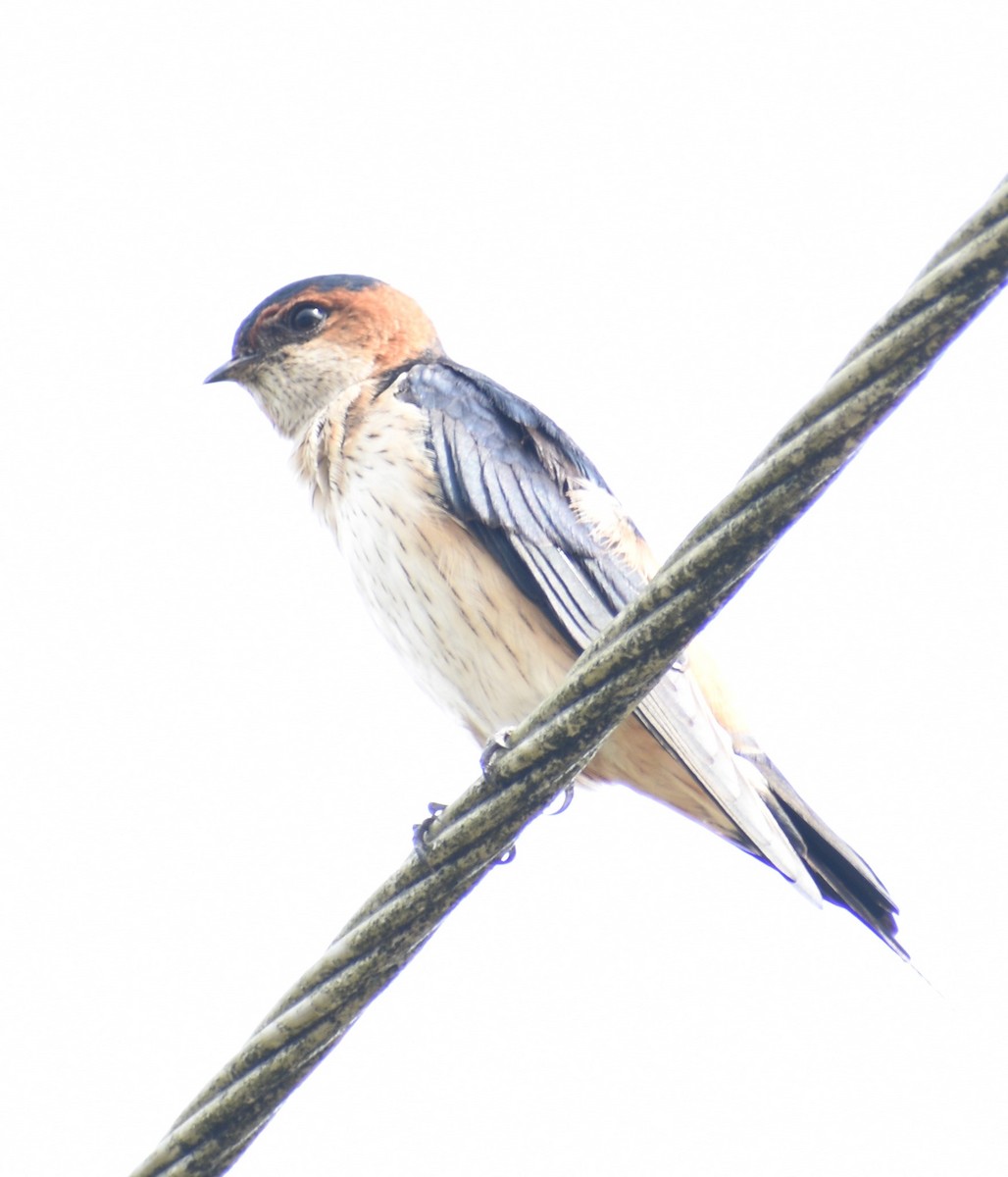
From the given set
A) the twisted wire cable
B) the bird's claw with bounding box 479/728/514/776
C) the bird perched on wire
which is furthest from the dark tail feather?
the twisted wire cable

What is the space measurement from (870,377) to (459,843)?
45.9 inches

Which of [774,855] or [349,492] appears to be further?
[349,492]

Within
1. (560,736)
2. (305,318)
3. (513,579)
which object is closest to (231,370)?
(305,318)

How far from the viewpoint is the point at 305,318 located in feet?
23.0

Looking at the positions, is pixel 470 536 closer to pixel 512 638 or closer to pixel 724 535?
pixel 512 638

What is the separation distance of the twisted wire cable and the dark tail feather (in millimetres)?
1946

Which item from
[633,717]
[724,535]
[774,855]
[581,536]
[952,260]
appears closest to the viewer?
[952,260]

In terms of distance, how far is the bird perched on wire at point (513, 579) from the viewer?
4945 millimetres

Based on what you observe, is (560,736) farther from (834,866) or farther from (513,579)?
(834,866)

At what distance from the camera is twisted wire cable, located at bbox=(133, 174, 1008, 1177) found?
2689mm

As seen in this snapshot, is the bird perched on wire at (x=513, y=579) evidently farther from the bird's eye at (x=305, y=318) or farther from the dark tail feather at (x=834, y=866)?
the bird's eye at (x=305, y=318)

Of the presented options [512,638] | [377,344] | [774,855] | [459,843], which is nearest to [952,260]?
[459,843]

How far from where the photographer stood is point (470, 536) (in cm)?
525

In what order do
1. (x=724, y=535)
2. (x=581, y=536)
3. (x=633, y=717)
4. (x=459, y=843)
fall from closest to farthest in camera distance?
1. (x=724, y=535)
2. (x=459, y=843)
3. (x=633, y=717)
4. (x=581, y=536)
